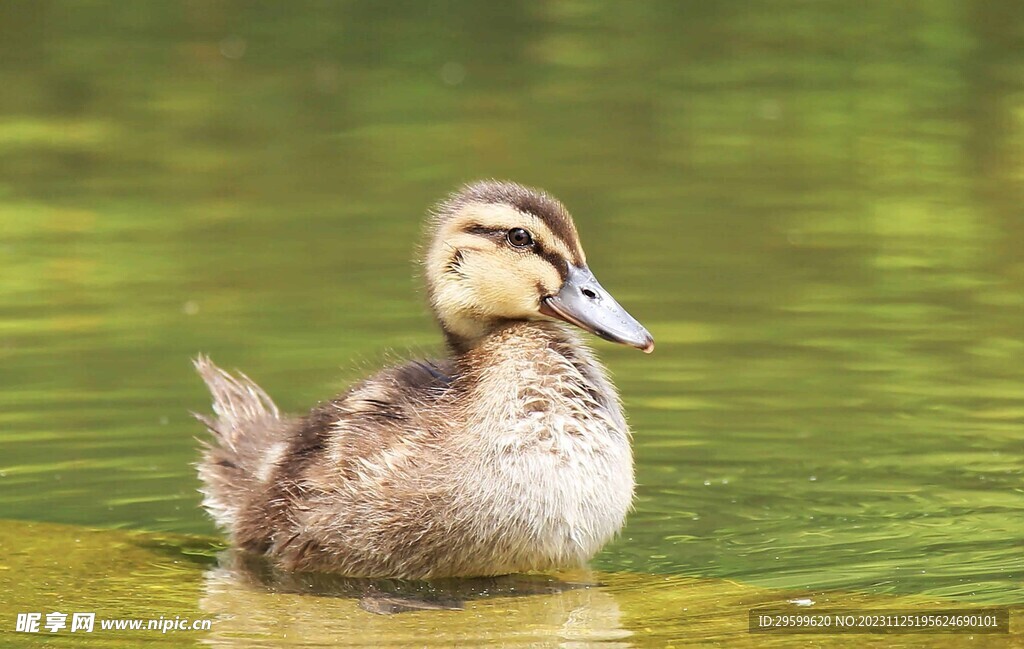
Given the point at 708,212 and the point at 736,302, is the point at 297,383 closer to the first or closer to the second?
the point at 736,302

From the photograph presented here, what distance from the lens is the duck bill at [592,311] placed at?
25.8 feet

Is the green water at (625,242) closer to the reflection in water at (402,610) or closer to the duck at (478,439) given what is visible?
the reflection in water at (402,610)

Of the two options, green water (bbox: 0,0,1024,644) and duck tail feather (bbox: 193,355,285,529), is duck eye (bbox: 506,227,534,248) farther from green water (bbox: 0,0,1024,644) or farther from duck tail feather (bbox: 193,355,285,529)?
duck tail feather (bbox: 193,355,285,529)

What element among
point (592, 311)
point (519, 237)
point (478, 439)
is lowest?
point (478, 439)

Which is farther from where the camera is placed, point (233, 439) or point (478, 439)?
point (233, 439)

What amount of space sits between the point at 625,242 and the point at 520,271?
18.2ft

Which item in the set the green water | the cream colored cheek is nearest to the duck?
the cream colored cheek

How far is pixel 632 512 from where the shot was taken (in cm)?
862

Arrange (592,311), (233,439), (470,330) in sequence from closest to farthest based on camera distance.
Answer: (592,311)
(470,330)
(233,439)

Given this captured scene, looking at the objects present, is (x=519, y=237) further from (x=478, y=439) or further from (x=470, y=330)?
(x=478, y=439)

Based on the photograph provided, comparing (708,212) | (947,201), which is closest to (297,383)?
(708,212)

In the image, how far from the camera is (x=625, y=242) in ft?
43.9

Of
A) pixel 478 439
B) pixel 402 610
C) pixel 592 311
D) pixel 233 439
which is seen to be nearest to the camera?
pixel 402 610

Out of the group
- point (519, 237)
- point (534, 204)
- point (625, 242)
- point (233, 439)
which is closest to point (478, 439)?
point (519, 237)
